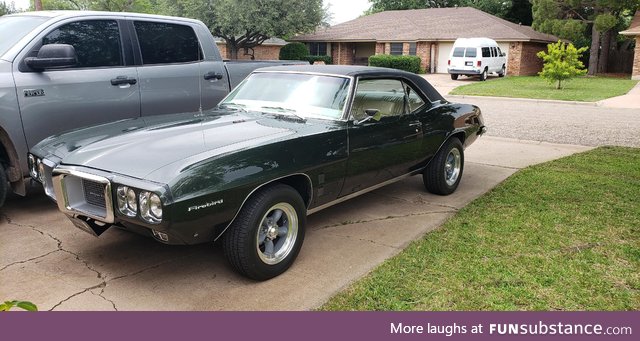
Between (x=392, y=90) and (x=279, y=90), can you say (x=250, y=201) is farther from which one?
(x=392, y=90)

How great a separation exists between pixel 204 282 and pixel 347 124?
1745mm

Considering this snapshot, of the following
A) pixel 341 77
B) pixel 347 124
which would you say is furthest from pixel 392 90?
pixel 347 124

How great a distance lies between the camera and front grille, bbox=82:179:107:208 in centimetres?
357

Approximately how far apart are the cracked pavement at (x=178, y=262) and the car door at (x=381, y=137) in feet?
1.61

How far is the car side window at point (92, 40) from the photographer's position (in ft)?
17.5

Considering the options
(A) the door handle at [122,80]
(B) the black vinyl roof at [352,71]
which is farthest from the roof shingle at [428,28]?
(A) the door handle at [122,80]

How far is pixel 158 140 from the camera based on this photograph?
3902 mm

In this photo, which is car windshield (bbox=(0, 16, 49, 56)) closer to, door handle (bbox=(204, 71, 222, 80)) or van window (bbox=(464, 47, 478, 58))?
door handle (bbox=(204, 71, 222, 80))

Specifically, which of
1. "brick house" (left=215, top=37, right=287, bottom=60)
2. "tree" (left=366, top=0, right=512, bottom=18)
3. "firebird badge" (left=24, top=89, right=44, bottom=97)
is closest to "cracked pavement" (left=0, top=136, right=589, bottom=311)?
"firebird badge" (left=24, top=89, right=44, bottom=97)

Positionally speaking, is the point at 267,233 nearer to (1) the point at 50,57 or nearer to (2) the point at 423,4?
(1) the point at 50,57

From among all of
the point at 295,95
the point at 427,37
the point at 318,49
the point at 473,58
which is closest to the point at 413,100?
the point at 295,95

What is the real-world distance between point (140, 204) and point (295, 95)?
2101 millimetres

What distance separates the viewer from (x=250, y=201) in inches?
146

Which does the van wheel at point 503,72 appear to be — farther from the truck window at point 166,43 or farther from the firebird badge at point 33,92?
the firebird badge at point 33,92
